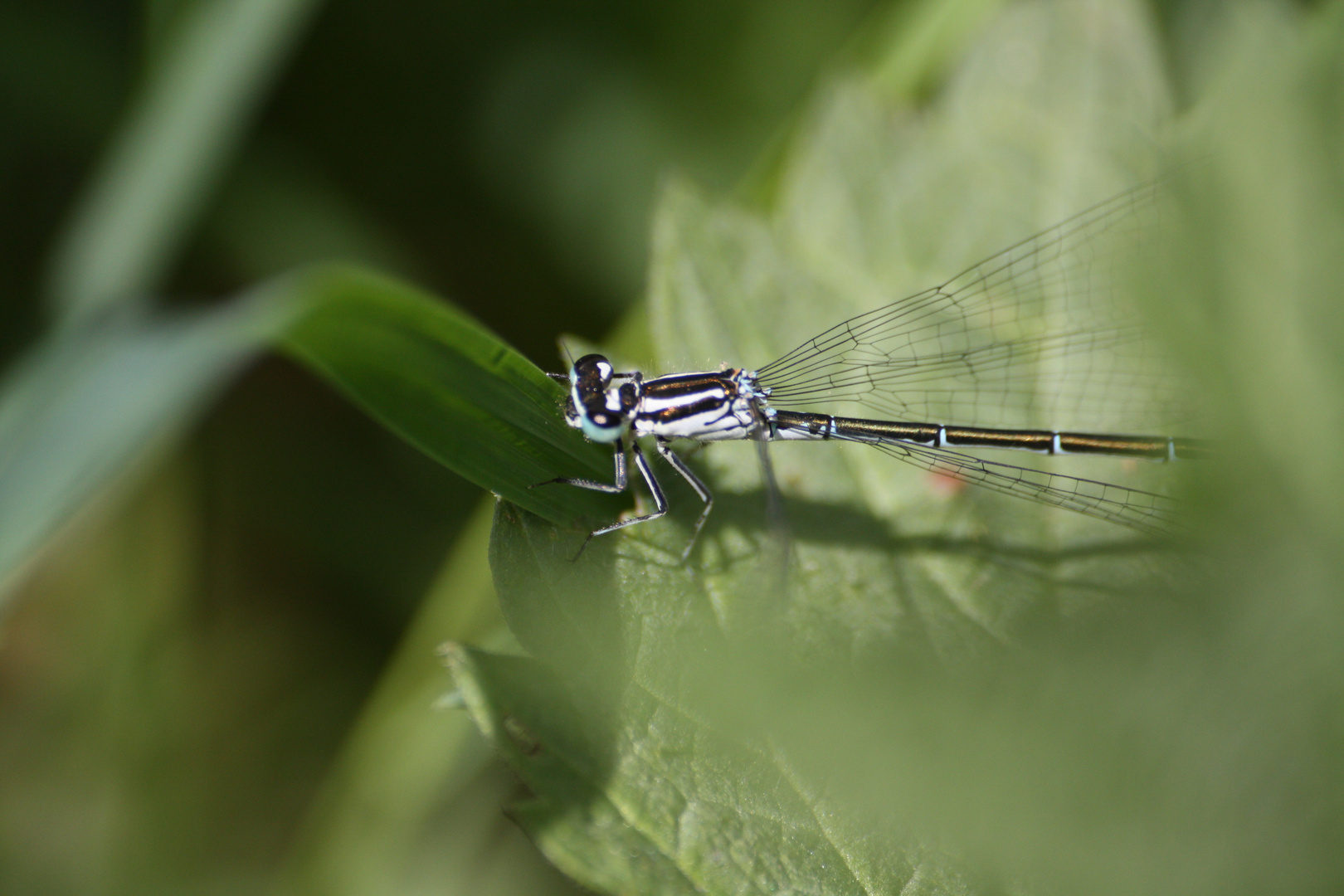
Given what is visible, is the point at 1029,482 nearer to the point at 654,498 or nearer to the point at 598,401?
the point at 654,498

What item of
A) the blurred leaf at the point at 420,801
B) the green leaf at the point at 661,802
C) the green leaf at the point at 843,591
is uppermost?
the green leaf at the point at 843,591

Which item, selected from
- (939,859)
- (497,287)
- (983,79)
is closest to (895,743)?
(939,859)

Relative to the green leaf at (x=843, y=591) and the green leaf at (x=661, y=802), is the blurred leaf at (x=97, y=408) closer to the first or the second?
the green leaf at (x=843, y=591)

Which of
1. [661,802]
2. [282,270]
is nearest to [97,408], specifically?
[282,270]

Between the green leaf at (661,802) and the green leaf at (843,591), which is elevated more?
the green leaf at (843,591)

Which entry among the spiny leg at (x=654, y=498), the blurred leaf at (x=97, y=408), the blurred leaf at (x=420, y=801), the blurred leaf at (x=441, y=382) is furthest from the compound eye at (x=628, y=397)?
the blurred leaf at (x=420, y=801)

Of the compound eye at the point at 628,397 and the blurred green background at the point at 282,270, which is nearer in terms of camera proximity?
the compound eye at the point at 628,397

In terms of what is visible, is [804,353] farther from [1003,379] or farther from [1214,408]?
[1214,408]
